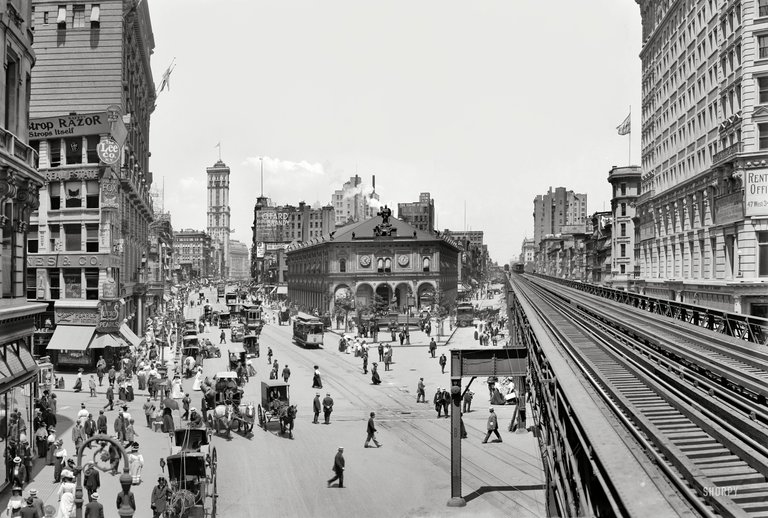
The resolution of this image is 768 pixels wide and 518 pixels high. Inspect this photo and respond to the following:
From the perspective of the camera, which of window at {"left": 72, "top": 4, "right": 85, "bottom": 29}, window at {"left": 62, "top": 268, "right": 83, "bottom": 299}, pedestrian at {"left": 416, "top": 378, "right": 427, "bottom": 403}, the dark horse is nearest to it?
the dark horse

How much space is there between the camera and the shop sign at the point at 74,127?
157ft

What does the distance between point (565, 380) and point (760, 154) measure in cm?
3150

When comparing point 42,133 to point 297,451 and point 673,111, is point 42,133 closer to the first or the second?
point 297,451

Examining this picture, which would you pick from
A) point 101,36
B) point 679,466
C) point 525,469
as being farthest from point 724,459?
point 101,36

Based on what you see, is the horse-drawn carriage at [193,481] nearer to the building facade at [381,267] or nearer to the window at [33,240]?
the window at [33,240]

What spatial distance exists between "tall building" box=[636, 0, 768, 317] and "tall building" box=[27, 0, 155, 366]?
124ft

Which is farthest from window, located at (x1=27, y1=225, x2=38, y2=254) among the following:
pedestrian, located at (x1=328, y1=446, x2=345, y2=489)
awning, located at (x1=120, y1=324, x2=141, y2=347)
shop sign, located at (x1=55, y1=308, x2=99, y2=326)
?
pedestrian, located at (x1=328, y1=446, x2=345, y2=489)

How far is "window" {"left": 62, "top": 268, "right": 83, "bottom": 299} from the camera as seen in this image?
1908 inches

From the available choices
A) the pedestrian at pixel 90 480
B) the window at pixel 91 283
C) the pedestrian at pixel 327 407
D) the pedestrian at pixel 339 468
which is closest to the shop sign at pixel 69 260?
the window at pixel 91 283

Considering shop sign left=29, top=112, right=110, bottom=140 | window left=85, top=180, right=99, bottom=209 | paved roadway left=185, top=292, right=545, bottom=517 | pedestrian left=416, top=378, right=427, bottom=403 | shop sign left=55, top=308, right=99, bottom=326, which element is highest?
shop sign left=29, top=112, right=110, bottom=140

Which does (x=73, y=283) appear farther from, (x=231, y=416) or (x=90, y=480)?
(x=90, y=480)

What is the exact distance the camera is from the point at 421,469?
24.5 meters

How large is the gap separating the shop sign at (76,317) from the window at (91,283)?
42.0 inches

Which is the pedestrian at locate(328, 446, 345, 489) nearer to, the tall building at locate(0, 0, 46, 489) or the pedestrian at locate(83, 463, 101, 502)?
the pedestrian at locate(83, 463, 101, 502)
